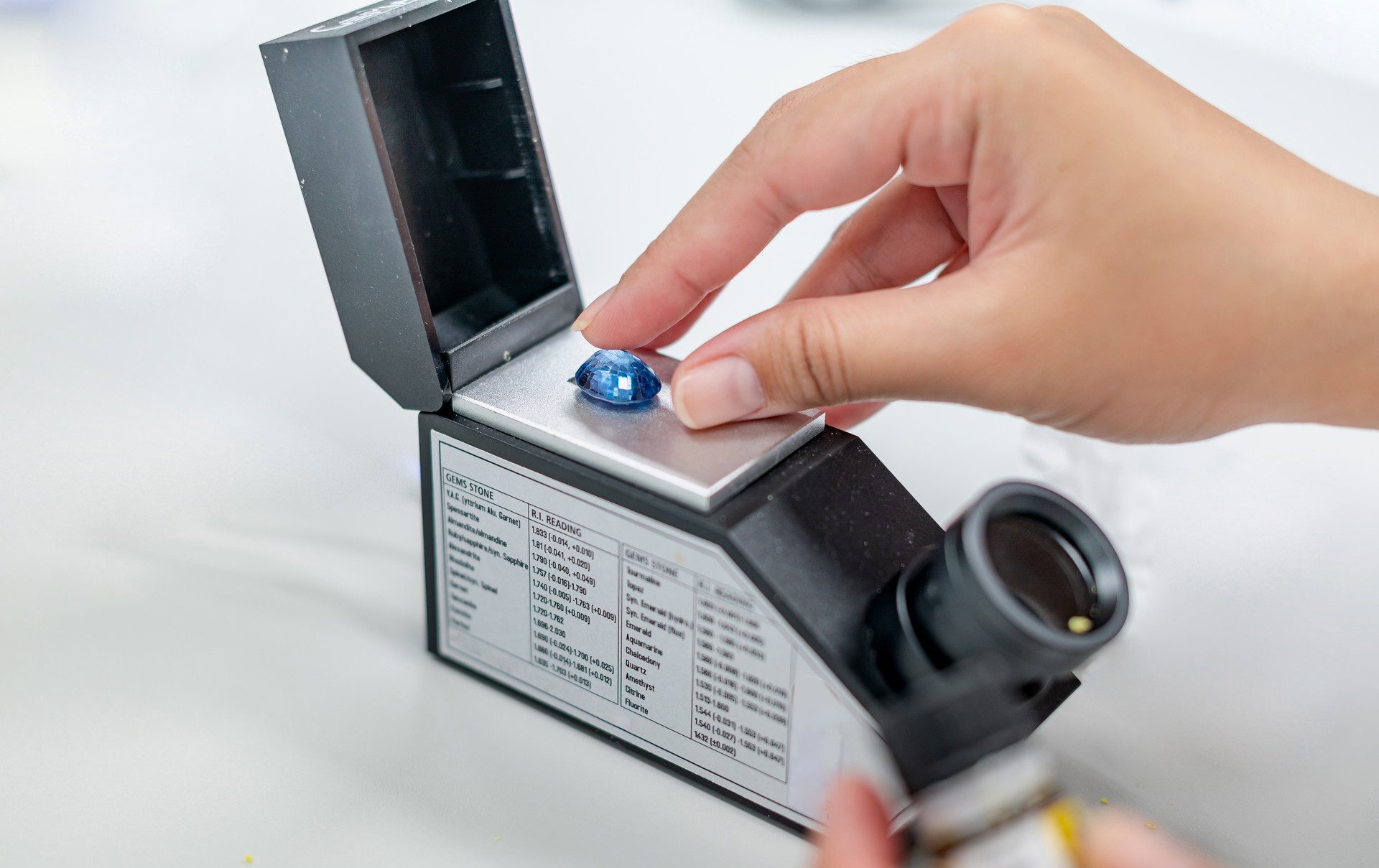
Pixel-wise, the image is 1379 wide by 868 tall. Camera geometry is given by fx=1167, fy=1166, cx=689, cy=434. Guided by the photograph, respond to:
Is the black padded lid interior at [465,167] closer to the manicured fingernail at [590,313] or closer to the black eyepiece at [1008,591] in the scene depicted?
the manicured fingernail at [590,313]

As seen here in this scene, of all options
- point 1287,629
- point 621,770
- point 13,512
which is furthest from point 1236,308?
point 13,512

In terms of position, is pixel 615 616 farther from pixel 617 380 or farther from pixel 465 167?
Result: pixel 465 167

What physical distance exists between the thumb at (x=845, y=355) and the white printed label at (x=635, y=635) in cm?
10

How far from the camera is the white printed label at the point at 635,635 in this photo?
67cm

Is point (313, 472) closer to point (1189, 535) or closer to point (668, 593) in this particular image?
point (668, 593)

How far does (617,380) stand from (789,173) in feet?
0.56

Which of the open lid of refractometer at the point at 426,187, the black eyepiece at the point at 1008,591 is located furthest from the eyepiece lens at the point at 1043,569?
the open lid of refractometer at the point at 426,187

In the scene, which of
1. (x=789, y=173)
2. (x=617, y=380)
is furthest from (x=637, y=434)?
(x=789, y=173)

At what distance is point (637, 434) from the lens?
28.6 inches

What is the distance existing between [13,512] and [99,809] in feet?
1.06

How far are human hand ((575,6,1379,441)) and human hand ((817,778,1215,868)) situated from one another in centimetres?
25

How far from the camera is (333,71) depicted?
0.69 m

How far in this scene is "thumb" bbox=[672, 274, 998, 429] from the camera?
66cm

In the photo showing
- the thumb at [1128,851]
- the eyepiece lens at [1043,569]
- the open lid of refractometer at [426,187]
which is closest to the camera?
the thumb at [1128,851]
